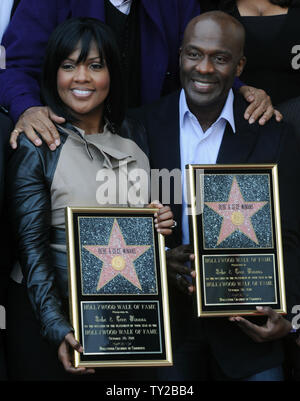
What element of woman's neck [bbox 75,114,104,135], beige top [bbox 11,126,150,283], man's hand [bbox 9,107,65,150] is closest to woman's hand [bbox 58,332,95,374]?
beige top [bbox 11,126,150,283]

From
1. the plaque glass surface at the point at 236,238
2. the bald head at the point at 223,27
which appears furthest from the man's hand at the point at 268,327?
the bald head at the point at 223,27

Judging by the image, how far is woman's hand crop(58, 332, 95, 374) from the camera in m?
3.09

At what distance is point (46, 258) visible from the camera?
3.28 meters

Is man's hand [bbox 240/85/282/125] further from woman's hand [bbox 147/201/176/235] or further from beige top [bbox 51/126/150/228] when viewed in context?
woman's hand [bbox 147/201/176/235]

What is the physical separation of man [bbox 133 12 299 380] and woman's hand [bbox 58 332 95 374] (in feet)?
1.88

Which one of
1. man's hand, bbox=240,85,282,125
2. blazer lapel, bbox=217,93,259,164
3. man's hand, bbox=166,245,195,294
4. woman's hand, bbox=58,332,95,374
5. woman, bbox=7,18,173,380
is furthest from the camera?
man's hand, bbox=240,85,282,125

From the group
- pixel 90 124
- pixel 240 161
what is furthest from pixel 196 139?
pixel 90 124

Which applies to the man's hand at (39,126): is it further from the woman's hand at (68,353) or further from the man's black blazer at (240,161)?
the woman's hand at (68,353)

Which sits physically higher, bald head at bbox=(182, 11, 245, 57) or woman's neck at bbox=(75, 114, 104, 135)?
bald head at bbox=(182, 11, 245, 57)

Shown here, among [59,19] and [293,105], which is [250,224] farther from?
[59,19]

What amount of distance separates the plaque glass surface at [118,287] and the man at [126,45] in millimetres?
571

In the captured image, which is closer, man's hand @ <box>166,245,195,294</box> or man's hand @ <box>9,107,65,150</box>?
man's hand @ <box>9,107,65,150</box>

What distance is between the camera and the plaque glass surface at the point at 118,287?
124 inches

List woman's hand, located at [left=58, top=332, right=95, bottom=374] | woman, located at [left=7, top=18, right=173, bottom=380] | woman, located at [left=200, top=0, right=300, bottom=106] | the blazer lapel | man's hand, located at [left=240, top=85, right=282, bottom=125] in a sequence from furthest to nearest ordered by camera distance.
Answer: woman, located at [left=200, top=0, right=300, bottom=106] < man's hand, located at [left=240, top=85, right=282, bottom=125] < the blazer lapel < woman, located at [left=7, top=18, right=173, bottom=380] < woman's hand, located at [left=58, top=332, right=95, bottom=374]
